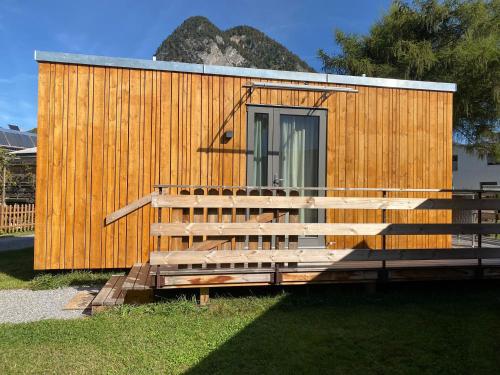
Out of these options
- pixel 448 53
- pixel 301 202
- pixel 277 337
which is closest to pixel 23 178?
pixel 301 202

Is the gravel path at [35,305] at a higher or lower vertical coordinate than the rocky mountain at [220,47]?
lower

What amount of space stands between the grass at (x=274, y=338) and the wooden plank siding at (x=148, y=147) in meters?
1.99

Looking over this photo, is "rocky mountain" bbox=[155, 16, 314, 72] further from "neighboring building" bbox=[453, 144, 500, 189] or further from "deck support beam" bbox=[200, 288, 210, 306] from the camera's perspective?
"deck support beam" bbox=[200, 288, 210, 306]

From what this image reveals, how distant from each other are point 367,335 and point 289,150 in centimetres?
347

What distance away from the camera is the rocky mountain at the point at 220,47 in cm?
4272

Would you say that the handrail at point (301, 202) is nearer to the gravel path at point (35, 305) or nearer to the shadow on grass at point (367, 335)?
the shadow on grass at point (367, 335)

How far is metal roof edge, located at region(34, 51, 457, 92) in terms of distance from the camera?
18.5ft

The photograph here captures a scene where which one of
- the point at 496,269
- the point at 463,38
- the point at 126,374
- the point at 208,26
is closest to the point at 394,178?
the point at 496,269

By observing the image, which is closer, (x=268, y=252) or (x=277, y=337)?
(x=277, y=337)

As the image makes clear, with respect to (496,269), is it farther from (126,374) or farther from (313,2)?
(313,2)

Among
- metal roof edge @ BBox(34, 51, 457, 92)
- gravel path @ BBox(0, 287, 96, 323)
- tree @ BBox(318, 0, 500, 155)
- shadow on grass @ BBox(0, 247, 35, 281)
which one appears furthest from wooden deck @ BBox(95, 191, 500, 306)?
tree @ BBox(318, 0, 500, 155)

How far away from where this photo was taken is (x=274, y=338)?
11.1 feet

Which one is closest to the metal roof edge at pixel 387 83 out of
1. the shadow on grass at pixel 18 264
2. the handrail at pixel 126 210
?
the handrail at pixel 126 210

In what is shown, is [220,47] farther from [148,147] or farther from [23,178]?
[148,147]
